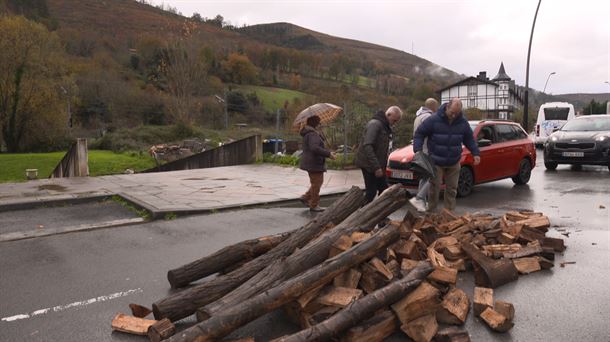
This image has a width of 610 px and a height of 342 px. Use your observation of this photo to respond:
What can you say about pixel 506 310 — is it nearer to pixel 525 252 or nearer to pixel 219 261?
pixel 525 252

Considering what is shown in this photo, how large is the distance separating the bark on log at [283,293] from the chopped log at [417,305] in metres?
0.54

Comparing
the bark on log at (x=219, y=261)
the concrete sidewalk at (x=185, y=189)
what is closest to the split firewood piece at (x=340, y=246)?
the bark on log at (x=219, y=261)

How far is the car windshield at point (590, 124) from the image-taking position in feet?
49.4

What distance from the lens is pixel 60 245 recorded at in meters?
6.45

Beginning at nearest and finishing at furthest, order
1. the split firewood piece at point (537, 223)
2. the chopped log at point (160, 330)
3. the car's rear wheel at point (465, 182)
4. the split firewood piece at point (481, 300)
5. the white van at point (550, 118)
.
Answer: the chopped log at point (160, 330) < the split firewood piece at point (481, 300) < the split firewood piece at point (537, 223) < the car's rear wheel at point (465, 182) < the white van at point (550, 118)

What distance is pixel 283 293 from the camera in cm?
362

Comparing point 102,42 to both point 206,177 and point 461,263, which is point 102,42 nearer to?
point 206,177

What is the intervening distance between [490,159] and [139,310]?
889 centimetres

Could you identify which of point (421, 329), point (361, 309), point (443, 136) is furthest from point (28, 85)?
point (421, 329)

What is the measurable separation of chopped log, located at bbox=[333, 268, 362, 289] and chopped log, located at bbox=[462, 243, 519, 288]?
1.44m

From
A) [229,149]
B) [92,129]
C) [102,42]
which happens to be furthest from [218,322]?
[102,42]

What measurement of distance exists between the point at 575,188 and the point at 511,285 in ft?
25.7

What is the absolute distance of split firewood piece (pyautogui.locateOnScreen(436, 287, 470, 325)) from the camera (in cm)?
378

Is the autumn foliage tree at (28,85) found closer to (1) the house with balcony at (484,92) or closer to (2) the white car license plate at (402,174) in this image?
(2) the white car license plate at (402,174)
